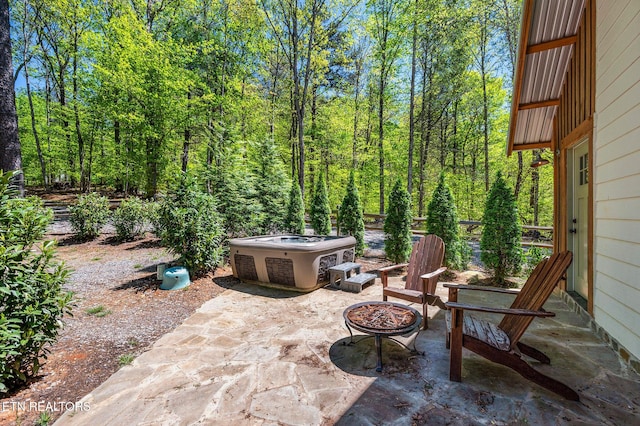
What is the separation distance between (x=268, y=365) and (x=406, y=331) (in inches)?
44.3

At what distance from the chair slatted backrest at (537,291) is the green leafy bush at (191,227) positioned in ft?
13.4

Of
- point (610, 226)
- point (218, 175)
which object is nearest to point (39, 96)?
point (218, 175)

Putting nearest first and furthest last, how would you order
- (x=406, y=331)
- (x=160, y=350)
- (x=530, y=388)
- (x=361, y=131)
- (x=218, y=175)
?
(x=530, y=388), (x=406, y=331), (x=160, y=350), (x=218, y=175), (x=361, y=131)

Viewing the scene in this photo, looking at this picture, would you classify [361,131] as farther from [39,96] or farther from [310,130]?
[39,96]

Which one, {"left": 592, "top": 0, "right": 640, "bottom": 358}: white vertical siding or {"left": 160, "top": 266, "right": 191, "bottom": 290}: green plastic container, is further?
{"left": 160, "top": 266, "right": 191, "bottom": 290}: green plastic container

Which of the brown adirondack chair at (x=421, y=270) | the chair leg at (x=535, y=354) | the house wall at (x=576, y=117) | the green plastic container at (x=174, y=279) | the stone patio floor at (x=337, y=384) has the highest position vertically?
the house wall at (x=576, y=117)

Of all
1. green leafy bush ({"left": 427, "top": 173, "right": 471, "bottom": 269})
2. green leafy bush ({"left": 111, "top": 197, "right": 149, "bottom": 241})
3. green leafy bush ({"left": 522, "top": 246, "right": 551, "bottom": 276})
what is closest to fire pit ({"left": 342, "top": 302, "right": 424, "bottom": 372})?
green leafy bush ({"left": 427, "top": 173, "right": 471, "bottom": 269})

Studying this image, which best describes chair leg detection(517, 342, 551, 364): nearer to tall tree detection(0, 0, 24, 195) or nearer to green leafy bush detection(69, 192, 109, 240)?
tall tree detection(0, 0, 24, 195)

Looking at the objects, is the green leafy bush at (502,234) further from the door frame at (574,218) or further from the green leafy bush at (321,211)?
the green leafy bush at (321,211)

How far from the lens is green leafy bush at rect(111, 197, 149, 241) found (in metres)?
7.41

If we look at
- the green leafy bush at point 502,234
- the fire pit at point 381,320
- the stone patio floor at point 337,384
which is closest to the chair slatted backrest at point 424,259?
the stone patio floor at point 337,384

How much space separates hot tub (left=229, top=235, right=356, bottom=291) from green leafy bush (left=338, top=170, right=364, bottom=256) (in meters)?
1.79

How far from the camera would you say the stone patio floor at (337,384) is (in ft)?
5.73

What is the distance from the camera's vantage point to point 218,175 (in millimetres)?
6180
